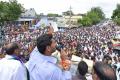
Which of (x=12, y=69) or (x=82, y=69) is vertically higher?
(x=12, y=69)

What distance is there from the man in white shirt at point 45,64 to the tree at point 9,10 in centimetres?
6575

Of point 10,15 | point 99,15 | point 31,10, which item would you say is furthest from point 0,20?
point 99,15

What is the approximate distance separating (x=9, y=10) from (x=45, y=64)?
7243 centimetres

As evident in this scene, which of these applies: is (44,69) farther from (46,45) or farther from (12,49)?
(12,49)

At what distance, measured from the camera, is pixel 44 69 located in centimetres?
381

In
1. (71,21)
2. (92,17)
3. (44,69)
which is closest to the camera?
(44,69)

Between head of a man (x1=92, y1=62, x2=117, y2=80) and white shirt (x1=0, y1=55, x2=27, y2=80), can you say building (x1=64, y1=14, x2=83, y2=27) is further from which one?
head of a man (x1=92, y1=62, x2=117, y2=80)

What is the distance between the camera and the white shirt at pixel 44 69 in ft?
12.3

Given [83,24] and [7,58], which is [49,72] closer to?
[7,58]

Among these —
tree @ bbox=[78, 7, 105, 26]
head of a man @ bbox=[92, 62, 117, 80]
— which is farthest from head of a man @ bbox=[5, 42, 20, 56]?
tree @ bbox=[78, 7, 105, 26]

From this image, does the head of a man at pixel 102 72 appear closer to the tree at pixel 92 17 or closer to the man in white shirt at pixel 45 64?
the man in white shirt at pixel 45 64

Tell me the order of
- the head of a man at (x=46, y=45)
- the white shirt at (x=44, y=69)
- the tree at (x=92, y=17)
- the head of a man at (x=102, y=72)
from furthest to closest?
the tree at (x=92, y=17) < the head of a man at (x=46, y=45) < the white shirt at (x=44, y=69) < the head of a man at (x=102, y=72)

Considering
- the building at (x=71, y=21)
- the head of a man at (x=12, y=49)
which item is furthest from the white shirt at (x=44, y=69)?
the building at (x=71, y=21)

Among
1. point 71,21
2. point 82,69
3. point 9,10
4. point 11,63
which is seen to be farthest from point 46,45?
point 71,21
